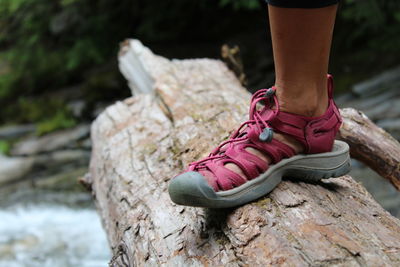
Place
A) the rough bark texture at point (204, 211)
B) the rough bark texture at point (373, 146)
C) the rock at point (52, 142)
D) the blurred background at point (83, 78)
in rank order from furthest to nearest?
the rock at point (52, 142)
the blurred background at point (83, 78)
the rough bark texture at point (373, 146)
the rough bark texture at point (204, 211)

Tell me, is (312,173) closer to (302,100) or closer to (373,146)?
(302,100)

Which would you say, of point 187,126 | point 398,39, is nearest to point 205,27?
point 398,39

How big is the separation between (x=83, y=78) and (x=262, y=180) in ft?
24.5

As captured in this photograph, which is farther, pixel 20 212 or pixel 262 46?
pixel 262 46

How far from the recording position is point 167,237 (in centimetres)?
161

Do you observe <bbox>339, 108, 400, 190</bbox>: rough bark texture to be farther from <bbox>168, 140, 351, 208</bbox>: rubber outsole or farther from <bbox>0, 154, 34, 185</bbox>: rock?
<bbox>0, 154, 34, 185</bbox>: rock

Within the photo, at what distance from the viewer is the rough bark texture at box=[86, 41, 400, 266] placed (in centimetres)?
135

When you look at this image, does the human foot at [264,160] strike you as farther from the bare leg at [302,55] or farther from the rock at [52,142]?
the rock at [52,142]

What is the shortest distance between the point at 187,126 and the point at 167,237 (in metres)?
0.91

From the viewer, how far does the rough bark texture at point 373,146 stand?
2275 millimetres

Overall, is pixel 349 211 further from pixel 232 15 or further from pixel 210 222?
pixel 232 15

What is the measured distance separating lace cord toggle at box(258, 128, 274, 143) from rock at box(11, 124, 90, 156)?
16.7ft

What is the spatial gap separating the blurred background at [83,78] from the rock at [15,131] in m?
0.02

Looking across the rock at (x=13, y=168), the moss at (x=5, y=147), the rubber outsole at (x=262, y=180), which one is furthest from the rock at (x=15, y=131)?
the rubber outsole at (x=262, y=180)
